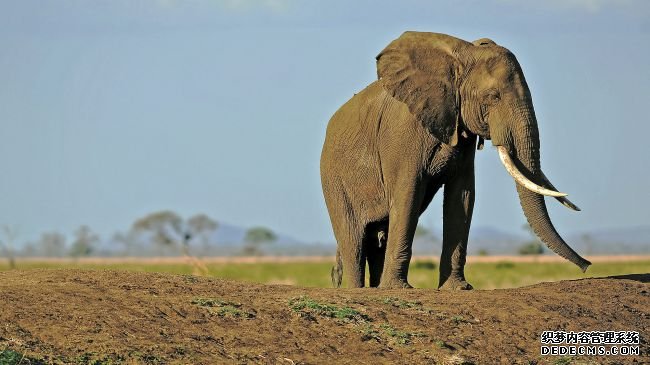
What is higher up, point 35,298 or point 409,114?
point 409,114

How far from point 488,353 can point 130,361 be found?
12.1 ft

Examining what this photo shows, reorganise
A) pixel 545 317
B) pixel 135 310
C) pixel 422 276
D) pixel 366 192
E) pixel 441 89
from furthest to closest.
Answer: pixel 422 276
pixel 366 192
pixel 441 89
pixel 545 317
pixel 135 310

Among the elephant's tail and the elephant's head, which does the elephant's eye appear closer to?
the elephant's head

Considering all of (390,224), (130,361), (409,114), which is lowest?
(130,361)

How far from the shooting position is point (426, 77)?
1738cm

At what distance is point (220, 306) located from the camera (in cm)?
1418

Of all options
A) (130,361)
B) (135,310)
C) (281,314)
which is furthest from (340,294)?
(130,361)

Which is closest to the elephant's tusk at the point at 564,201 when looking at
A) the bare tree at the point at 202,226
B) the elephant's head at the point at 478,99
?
the elephant's head at the point at 478,99

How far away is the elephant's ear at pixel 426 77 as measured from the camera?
1691cm

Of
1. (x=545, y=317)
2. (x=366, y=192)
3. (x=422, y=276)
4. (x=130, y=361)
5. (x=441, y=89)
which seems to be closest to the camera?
(x=130, y=361)

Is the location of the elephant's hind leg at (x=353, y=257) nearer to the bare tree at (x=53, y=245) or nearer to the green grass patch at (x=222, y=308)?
the green grass patch at (x=222, y=308)

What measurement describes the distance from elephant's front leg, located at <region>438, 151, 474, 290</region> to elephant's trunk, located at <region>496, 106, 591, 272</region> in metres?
0.72

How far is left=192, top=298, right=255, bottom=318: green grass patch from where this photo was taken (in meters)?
14.0

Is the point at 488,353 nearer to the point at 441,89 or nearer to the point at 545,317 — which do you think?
the point at 545,317
